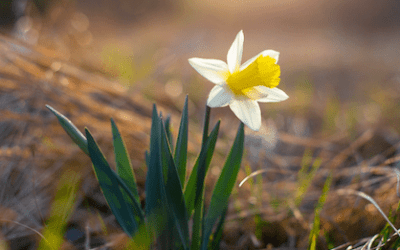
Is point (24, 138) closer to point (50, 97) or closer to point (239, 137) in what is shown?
point (50, 97)

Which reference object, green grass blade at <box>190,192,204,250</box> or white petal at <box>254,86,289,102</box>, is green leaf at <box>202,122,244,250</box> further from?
white petal at <box>254,86,289,102</box>

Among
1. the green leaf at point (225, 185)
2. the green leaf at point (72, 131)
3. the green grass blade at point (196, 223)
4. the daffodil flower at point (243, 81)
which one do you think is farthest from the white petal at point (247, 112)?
the green leaf at point (72, 131)

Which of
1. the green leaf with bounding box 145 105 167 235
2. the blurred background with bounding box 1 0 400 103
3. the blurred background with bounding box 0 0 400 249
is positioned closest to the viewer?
the green leaf with bounding box 145 105 167 235

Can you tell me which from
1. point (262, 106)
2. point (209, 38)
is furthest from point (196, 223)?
point (209, 38)

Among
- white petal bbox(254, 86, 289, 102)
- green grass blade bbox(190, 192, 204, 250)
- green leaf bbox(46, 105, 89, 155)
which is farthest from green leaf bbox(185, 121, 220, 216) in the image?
green leaf bbox(46, 105, 89, 155)

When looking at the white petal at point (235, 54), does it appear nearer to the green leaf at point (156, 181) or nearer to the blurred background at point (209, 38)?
the green leaf at point (156, 181)

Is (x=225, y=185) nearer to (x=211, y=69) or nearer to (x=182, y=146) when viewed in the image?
(x=182, y=146)
